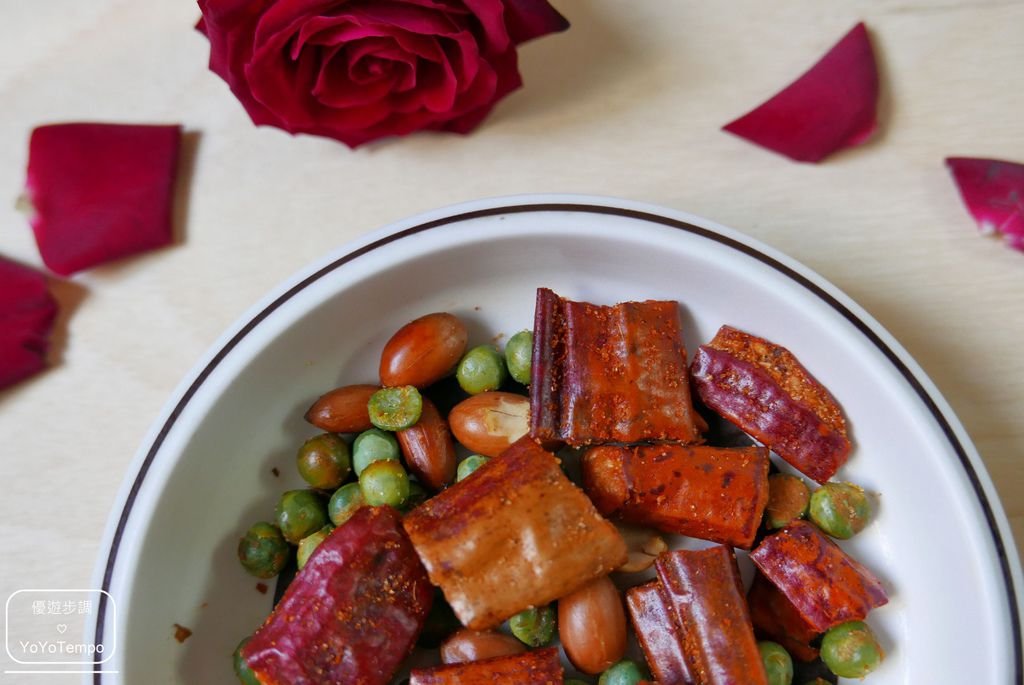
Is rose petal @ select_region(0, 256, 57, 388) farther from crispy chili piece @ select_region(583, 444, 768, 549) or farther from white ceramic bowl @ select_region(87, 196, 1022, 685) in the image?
crispy chili piece @ select_region(583, 444, 768, 549)

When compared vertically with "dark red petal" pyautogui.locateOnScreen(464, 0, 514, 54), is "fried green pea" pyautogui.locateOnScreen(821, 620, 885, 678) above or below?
below

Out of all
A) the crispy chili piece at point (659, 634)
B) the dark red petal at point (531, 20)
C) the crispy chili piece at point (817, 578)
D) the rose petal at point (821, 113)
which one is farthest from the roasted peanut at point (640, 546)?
the dark red petal at point (531, 20)

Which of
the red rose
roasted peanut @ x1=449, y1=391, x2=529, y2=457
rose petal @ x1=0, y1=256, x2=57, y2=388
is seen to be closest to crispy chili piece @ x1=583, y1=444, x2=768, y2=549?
roasted peanut @ x1=449, y1=391, x2=529, y2=457

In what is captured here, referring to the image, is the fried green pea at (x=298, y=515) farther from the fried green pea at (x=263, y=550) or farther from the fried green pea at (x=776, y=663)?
the fried green pea at (x=776, y=663)

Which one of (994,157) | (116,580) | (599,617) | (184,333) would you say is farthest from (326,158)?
(994,157)

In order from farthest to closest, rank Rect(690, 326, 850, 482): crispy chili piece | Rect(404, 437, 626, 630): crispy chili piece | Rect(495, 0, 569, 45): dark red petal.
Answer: Rect(495, 0, 569, 45): dark red petal → Rect(690, 326, 850, 482): crispy chili piece → Rect(404, 437, 626, 630): crispy chili piece
